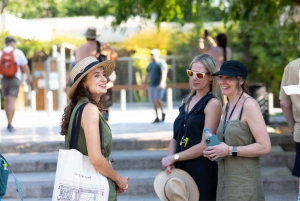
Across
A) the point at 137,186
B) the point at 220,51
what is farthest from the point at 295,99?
the point at 220,51

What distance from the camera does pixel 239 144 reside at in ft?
15.7

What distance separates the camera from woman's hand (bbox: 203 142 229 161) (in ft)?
15.3

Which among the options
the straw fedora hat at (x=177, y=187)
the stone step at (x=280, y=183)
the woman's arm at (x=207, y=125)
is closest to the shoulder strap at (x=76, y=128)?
the straw fedora hat at (x=177, y=187)

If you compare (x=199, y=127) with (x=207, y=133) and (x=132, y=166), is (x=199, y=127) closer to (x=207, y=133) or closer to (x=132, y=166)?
(x=207, y=133)

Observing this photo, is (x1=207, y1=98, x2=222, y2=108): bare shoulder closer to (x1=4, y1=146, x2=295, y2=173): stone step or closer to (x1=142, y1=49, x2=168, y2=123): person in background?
(x1=4, y1=146, x2=295, y2=173): stone step

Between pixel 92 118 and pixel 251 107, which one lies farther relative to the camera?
pixel 251 107

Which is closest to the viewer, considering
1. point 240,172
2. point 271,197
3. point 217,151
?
point 217,151

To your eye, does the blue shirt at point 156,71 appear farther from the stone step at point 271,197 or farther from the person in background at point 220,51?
the stone step at point 271,197

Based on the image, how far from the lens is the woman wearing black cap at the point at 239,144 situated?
469cm

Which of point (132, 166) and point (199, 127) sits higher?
point (199, 127)

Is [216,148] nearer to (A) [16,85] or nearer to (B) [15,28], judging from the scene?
(A) [16,85]

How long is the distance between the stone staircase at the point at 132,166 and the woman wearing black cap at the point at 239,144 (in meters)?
3.18

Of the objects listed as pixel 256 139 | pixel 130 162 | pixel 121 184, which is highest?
pixel 256 139

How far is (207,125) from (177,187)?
0.56 meters
